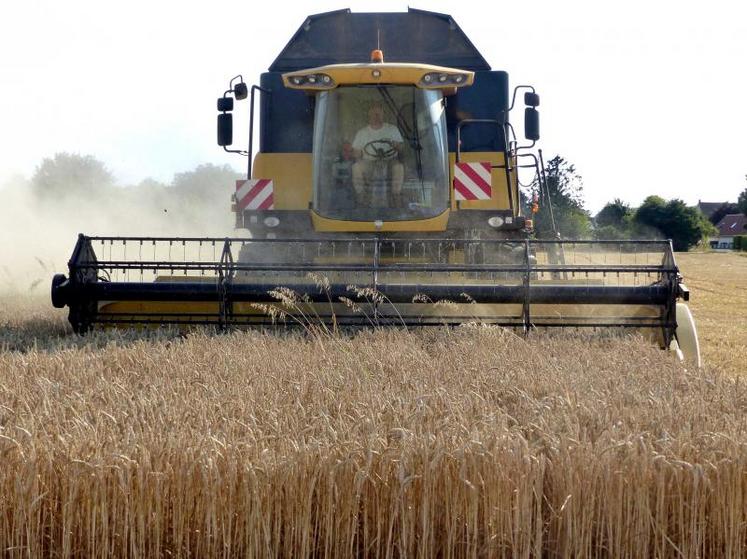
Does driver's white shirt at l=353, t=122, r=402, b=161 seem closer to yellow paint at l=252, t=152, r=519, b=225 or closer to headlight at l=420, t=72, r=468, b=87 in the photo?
headlight at l=420, t=72, r=468, b=87

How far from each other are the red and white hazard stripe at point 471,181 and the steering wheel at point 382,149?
494mm

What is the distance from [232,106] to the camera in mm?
8156

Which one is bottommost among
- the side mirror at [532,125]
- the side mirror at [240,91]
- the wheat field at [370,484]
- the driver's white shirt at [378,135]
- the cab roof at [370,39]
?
the wheat field at [370,484]

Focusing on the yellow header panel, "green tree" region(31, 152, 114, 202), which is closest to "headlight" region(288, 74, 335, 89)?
the yellow header panel

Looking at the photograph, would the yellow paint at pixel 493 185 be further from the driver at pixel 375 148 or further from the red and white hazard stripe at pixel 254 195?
the red and white hazard stripe at pixel 254 195

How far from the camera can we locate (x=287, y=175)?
325 inches

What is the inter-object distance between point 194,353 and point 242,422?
2028mm

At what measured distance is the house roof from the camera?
255 ft

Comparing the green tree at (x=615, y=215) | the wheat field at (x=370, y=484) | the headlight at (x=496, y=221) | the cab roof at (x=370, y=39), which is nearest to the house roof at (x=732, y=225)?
the green tree at (x=615, y=215)

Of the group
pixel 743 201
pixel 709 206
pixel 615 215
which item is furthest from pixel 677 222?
pixel 709 206

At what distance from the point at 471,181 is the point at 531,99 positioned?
3.24 ft

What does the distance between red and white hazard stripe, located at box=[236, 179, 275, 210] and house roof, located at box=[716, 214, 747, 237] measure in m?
74.3

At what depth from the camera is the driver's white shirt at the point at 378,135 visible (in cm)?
769

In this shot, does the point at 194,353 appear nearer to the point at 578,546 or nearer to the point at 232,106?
the point at 578,546
